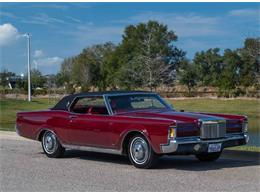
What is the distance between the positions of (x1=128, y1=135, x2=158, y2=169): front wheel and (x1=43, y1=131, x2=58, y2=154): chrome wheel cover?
230 centimetres

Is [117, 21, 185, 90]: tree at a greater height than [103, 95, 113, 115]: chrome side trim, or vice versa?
[117, 21, 185, 90]: tree

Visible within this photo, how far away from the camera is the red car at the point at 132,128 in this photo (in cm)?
979

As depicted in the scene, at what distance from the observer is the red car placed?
979 cm

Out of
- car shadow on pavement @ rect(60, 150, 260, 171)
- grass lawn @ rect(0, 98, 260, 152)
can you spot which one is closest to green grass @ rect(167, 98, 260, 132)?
grass lawn @ rect(0, 98, 260, 152)

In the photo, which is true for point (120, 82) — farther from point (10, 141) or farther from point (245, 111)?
point (10, 141)

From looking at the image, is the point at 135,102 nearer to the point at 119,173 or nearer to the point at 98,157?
the point at 98,157

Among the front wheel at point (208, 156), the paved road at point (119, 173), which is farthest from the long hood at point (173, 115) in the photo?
the front wheel at point (208, 156)

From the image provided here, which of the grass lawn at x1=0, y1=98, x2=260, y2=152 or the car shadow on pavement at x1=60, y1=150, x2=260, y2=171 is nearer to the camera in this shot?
the car shadow on pavement at x1=60, y1=150, x2=260, y2=171

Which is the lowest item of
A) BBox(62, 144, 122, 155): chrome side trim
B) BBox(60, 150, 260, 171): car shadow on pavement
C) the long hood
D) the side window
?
BBox(60, 150, 260, 171): car shadow on pavement

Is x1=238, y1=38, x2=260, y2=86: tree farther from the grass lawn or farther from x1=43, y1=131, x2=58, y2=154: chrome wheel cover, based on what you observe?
x1=43, y1=131, x2=58, y2=154: chrome wheel cover

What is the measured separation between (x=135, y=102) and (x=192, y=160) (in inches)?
67.5

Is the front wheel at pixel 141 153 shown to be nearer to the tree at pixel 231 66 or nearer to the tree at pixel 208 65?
the tree at pixel 231 66

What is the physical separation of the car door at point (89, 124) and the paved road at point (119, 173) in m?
0.46

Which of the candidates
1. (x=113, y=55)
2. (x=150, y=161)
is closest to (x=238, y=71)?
(x=113, y=55)
